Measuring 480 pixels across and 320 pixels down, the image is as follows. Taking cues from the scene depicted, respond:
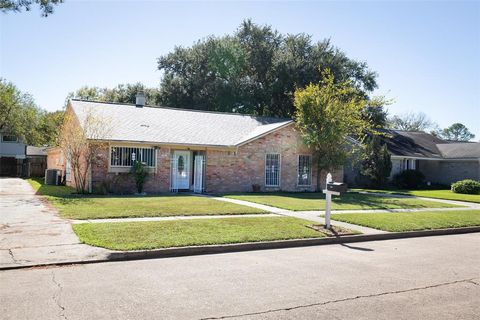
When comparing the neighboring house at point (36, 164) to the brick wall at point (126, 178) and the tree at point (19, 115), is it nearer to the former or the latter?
the tree at point (19, 115)

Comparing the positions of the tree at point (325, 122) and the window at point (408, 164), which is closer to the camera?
the tree at point (325, 122)

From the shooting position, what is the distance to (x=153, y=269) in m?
7.19

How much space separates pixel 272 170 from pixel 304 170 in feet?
7.80

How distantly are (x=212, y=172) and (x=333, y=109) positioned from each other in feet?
25.6

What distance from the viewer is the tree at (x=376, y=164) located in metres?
29.3

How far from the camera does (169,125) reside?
23.6 metres

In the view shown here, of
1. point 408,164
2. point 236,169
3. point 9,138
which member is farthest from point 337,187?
point 9,138

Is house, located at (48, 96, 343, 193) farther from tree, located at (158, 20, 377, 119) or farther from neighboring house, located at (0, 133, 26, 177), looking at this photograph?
neighboring house, located at (0, 133, 26, 177)

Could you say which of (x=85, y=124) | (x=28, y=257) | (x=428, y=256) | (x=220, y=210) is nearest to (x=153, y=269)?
(x=28, y=257)

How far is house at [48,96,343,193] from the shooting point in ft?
66.0

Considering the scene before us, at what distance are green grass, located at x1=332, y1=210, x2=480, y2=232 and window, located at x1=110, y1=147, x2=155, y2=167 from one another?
1023 cm

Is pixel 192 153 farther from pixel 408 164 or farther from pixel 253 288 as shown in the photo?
pixel 408 164

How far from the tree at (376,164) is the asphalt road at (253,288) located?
21082 mm

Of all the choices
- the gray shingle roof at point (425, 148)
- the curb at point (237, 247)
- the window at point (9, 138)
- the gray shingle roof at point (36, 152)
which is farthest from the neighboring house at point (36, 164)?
the curb at point (237, 247)
